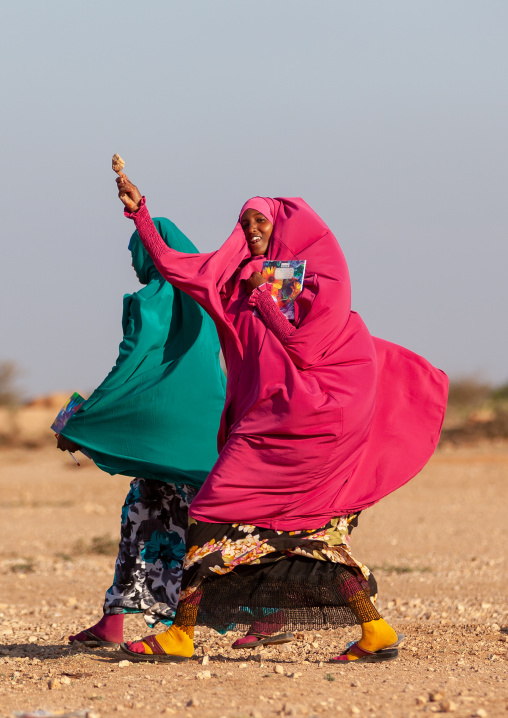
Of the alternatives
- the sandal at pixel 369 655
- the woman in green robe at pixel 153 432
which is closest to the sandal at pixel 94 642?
the woman in green robe at pixel 153 432

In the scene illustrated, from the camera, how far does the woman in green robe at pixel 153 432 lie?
17.5ft

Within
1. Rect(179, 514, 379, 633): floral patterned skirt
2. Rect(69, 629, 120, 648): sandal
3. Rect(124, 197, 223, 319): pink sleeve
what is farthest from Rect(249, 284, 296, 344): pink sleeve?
Rect(69, 629, 120, 648): sandal

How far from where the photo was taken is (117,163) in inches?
184

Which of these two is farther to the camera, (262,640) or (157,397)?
(157,397)

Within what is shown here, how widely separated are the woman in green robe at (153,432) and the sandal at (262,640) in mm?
457

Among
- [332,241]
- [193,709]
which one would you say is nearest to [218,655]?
[193,709]

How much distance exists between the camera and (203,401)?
5.46m

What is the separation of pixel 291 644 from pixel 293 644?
0.04 feet

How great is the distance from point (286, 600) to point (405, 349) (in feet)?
4.43

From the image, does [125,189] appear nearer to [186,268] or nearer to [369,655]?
[186,268]

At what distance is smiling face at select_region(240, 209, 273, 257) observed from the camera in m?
4.70

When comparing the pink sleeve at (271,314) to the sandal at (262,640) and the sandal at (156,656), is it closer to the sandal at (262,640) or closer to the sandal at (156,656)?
the sandal at (156,656)

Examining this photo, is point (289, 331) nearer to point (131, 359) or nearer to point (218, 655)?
point (131, 359)

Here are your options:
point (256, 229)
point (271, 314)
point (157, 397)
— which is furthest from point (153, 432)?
point (256, 229)
